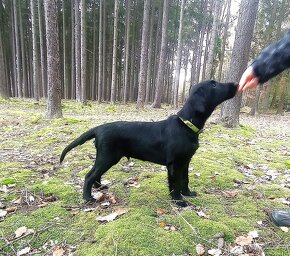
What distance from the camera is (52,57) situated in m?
8.50

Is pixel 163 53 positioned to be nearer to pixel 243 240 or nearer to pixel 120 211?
pixel 120 211

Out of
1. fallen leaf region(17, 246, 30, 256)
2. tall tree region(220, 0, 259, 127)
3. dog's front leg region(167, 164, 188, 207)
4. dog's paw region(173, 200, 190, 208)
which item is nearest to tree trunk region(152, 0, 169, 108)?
tall tree region(220, 0, 259, 127)

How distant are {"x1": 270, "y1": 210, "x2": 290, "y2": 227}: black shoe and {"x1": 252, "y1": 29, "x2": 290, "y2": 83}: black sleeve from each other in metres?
1.50

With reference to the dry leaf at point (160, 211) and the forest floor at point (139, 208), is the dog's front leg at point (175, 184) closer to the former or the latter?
the forest floor at point (139, 208)

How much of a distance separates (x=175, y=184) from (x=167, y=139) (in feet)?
1.84

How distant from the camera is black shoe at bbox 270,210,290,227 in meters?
2.69

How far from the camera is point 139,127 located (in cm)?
324

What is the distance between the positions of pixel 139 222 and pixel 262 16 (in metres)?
22.7

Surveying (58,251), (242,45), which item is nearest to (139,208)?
(58,251)

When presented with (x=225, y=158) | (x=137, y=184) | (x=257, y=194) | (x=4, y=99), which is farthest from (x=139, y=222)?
(x=4, y=99)

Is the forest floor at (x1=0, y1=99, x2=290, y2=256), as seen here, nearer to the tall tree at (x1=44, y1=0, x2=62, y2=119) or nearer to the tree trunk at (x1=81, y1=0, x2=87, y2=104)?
the tall tree at (x1=44, y1=0, x2=62, y2=119)

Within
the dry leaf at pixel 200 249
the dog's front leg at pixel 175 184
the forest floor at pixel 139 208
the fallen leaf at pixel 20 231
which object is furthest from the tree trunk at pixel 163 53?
the dry leaf at pixel 200 249

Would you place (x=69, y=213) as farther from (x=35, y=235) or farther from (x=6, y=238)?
(x=6, y=238)

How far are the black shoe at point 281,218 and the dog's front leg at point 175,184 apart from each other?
0.95m
